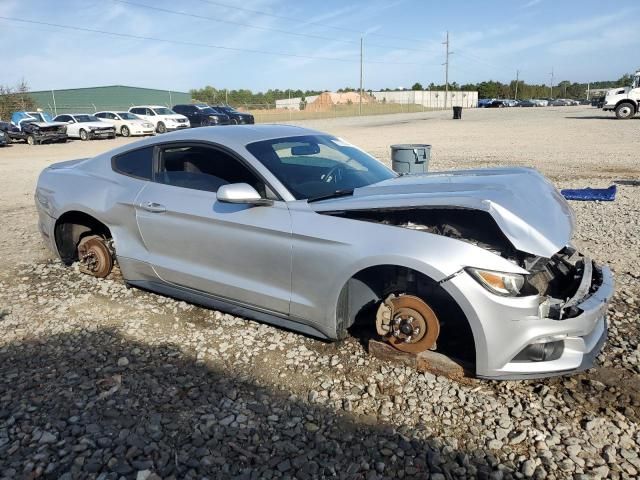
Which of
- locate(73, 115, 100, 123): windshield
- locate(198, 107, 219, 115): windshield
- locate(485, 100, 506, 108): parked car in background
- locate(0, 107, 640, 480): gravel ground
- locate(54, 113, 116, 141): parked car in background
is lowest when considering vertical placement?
locate(0, 107, 640, 480): gravel ground

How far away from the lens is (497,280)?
2.64m

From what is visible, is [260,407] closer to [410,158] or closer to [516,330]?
[516,330]

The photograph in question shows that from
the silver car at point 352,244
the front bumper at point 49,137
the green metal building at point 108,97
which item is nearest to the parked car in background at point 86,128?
the front bumper at point 49,137

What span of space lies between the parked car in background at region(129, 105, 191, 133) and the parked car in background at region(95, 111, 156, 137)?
1.31 ft

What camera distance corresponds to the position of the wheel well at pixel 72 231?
4.65 m

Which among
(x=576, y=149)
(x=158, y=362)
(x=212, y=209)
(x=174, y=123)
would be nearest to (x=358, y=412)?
(x=158, y=362)

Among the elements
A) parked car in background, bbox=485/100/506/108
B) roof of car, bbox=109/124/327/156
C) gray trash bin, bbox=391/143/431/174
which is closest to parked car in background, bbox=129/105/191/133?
gray trash bin, bbox=391/143/431/174

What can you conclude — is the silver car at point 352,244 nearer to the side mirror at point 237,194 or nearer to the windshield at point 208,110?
the side mirror at point 237,194

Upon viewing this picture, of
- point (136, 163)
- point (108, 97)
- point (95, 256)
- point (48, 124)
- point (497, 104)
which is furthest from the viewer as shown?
point (497, 104)

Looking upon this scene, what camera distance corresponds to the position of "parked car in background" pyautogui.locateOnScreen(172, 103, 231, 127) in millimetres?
30938

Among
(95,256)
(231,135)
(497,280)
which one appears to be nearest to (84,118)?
(95,256)

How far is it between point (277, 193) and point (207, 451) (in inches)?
65.4

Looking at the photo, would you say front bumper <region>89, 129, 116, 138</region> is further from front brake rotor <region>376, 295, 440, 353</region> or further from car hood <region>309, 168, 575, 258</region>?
front brake rotor <region>376, 295, 440, 353</region>

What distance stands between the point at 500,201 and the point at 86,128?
91.4 ft
